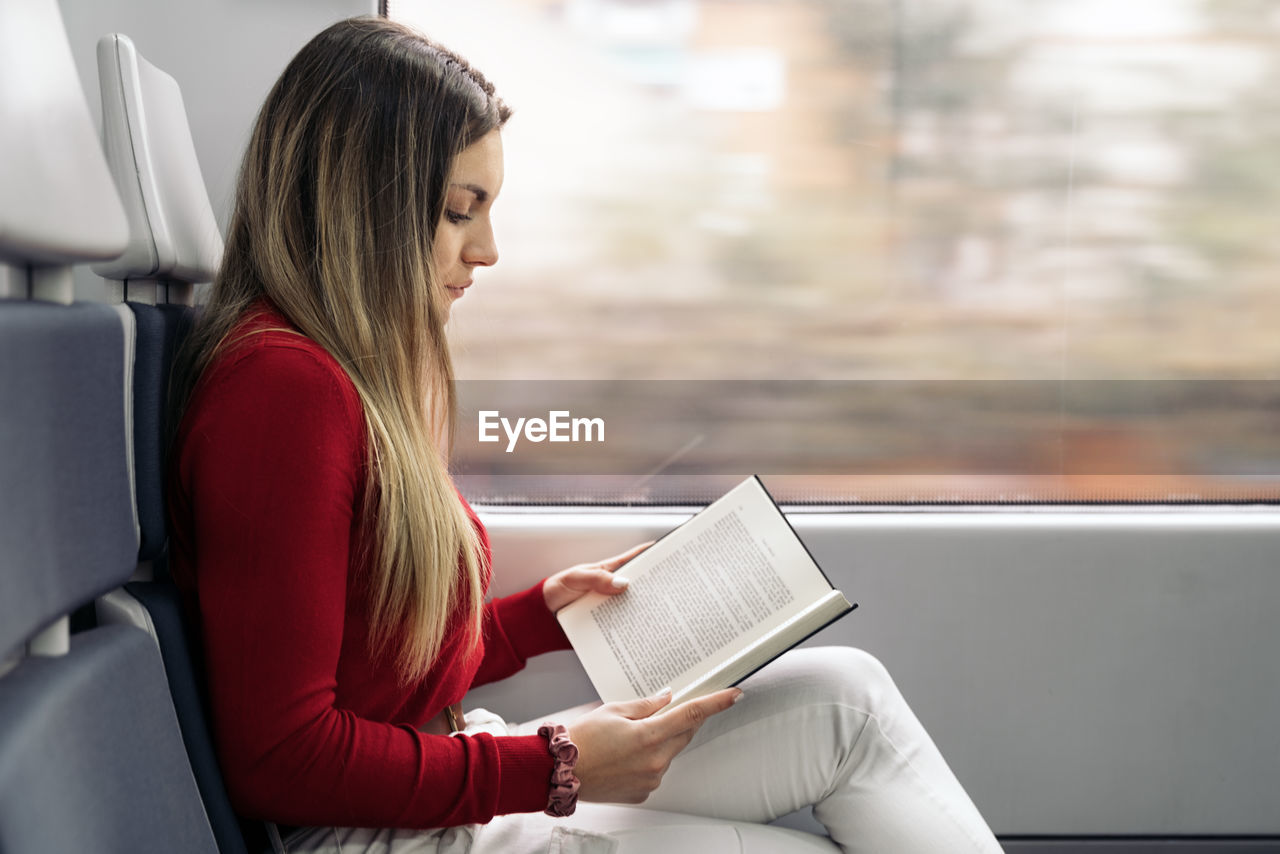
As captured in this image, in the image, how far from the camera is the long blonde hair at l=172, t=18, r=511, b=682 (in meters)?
1.10

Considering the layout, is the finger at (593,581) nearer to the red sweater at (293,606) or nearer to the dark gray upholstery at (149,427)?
the red sweater at (293,606)

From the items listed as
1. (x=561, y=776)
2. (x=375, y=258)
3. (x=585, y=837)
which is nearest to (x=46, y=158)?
(x=375, y=258)

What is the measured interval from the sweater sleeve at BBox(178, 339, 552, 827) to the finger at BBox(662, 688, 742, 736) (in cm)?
27

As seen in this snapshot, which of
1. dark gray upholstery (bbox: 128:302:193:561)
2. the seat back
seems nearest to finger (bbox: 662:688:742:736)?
the seat back

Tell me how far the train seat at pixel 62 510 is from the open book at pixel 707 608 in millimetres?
591

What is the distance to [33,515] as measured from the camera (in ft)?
2.22

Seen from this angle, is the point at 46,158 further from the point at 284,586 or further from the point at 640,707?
the point at 640,707

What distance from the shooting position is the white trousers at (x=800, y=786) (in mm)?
1219

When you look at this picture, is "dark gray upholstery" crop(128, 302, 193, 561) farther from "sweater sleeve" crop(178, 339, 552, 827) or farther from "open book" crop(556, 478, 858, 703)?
"open book" crop(556, 478, 858, 703)

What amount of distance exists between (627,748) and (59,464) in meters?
0.66

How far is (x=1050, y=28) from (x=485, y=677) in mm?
1394

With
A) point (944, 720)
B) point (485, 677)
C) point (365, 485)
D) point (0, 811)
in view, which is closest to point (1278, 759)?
point (944, 720)

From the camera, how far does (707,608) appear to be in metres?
1.34

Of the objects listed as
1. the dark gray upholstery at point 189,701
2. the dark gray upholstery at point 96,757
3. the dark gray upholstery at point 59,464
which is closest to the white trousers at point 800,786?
the dark gray upholstery at point 189,701
